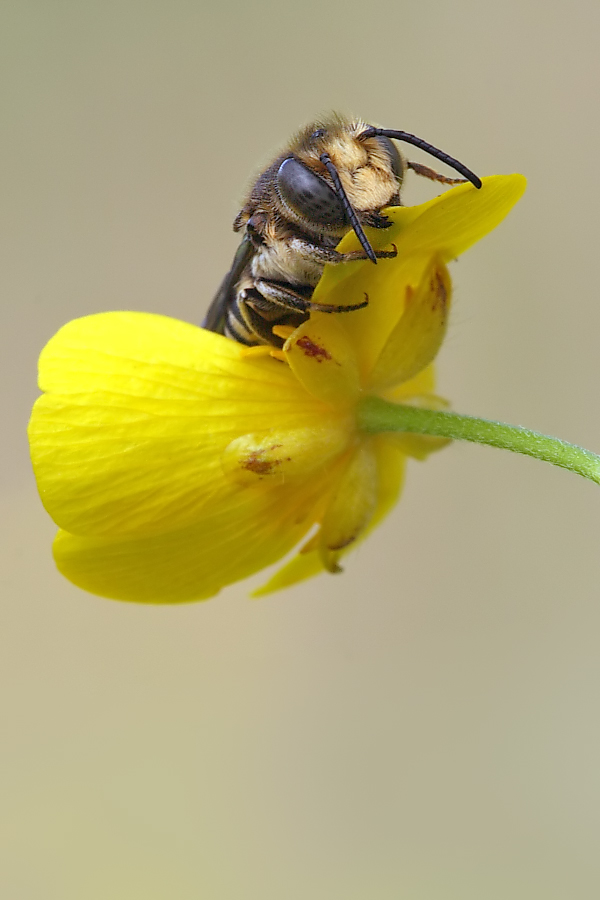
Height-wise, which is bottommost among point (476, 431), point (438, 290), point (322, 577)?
point (322, 577)

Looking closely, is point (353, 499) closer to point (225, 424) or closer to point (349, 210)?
point (225, 424)

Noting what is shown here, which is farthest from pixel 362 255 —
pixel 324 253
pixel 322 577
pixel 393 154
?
pixel 322 577

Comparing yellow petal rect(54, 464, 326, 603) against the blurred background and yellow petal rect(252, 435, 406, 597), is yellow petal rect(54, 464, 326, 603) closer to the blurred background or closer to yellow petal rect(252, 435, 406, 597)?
yellow petal rect(252, 435, 406, 597)

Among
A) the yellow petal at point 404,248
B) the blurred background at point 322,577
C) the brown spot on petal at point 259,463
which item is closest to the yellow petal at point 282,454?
the brown spot on petal at point 259,463

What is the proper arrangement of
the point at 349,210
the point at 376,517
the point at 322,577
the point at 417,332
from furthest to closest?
the point at 322,577 < the point at 376,517 < the point at 417,332 < the point at 349,210

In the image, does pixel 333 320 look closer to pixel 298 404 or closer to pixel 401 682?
pixel 298 404
